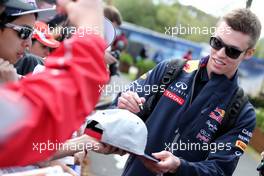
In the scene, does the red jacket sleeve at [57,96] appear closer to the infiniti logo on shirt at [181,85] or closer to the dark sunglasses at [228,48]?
the infiniti logo on shirt at [181,85]

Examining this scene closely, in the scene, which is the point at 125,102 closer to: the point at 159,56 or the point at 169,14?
the point at 159,56

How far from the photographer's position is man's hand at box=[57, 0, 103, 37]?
4.02 ft

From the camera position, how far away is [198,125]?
8.66 ft

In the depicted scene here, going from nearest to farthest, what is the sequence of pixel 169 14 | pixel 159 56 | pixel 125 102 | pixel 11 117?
pixel 11 117, pixel 125 102, pixel 159 56, pixel 169 14

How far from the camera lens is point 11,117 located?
3.41 ft

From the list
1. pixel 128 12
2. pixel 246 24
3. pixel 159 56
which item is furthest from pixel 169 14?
pixel 246 24

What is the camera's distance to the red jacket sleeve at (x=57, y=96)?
1.07m

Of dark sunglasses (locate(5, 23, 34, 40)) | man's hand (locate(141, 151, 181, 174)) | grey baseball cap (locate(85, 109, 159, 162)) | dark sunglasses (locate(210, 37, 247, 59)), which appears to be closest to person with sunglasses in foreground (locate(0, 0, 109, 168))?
grey baseball cap (locate(85, 109, 159, 162))

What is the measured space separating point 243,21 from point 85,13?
1.74 meters

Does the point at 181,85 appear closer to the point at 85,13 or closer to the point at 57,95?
the point at 85,13

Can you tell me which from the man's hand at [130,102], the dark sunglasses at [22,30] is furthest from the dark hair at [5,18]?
the man's hand at [130,102]

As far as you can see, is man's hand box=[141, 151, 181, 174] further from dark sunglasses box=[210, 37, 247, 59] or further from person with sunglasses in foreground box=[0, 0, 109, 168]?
person with sunglasses in foreground box=[0, 0, 109, 168]

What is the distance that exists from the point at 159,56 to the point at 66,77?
22.5 metres

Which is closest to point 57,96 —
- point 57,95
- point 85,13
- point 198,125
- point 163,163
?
point 57,95
